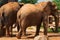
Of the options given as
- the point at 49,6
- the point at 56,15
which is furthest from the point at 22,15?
the point at 56,15

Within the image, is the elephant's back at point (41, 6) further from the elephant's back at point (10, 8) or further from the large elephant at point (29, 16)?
the elephant's back at point (10, 8)

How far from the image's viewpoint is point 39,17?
7613 millimetres

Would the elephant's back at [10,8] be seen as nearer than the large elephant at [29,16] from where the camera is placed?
No

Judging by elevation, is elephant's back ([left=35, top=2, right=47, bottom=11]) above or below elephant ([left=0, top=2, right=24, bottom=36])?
above

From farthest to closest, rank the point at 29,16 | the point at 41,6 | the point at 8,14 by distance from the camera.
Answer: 1. the point at 8,14
2. the point at 41,6
3. the point at 29,16

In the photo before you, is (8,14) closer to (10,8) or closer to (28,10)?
(10,8)

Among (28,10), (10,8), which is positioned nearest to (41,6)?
(28,10)

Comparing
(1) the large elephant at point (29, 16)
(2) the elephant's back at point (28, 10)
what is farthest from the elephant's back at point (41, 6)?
(2) the elephant's back at point (28, 10)

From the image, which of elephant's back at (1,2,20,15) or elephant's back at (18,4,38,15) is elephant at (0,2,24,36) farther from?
elephant's back at (18,4,38,15)

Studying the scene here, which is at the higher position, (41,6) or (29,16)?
(41,6)

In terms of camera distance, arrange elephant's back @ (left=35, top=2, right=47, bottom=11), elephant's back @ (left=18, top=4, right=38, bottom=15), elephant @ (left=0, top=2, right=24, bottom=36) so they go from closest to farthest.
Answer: elephant's back @ (left=18, top=4, right=38, bottom=15) < elephant's back @ (left=35, top=2, right=47, bottom=11) < elephant @ (left=0, top=2, right=24, bottom=36)

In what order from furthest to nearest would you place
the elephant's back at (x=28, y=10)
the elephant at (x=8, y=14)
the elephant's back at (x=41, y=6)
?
1. the elephant at (x=8, y=14)
2. the elephant's back at (x=41, y=6)
3. the elephant's back at (x=28, y=10)

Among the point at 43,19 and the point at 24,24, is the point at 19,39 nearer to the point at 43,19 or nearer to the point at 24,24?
the point at 24,24

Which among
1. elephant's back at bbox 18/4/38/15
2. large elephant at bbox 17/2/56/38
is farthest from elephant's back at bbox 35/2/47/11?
elephant's back at bbox 18/4/38/15
